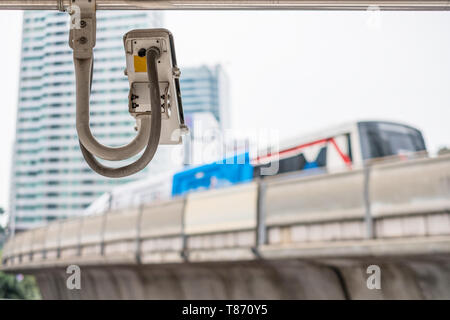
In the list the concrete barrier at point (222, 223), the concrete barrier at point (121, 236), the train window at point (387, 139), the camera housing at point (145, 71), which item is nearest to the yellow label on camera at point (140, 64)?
the camera housing at point (145, 71)

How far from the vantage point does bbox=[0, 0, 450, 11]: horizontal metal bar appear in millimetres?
1782

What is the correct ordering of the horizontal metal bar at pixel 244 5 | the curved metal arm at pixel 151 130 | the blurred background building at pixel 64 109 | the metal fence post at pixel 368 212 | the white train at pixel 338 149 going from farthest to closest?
the white train at pixel 338 149 → the metal fence post at pixel 368 212 → the blurred background building at pixel 64 109 → the horizontal metal bar at pixel 244 5 → the curved metal arm at pixel 151 130

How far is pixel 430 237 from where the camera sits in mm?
5336

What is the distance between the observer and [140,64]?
1.68 meters

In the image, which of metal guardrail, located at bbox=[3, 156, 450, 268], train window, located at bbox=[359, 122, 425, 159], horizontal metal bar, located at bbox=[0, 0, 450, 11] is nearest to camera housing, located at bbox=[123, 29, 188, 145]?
horizontal metal bar, located at bbox=[0, 0, 450, 11]

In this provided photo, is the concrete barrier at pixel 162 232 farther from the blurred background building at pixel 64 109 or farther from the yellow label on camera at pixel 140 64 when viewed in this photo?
the yellow label on camera at pixel 140 64

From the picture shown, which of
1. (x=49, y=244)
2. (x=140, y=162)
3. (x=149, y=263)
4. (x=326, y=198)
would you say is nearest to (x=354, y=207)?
(x=326, y=198)

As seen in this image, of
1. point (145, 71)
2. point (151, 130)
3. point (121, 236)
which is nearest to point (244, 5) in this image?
point (145, 71)

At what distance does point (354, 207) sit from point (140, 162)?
4.72 m

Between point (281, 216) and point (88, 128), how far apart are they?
17.1 feet

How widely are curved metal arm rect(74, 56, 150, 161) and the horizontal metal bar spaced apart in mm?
263

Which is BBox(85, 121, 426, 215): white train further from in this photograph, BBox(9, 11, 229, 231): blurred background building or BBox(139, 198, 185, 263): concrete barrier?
BBox(9, 11, 229, 231): blurred background building

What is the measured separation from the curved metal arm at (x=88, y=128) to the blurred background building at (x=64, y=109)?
57 mm

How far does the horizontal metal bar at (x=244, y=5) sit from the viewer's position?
1782mm
